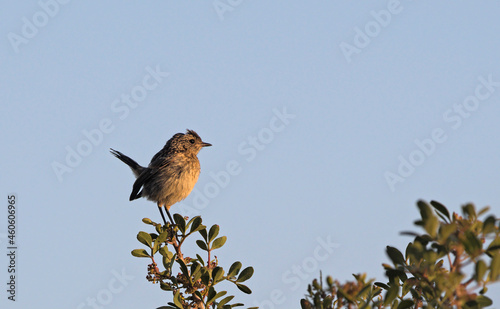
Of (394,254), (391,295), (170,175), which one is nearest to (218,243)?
(394,254)

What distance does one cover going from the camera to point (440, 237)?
2.23m

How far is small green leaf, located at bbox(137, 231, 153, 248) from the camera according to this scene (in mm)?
4723

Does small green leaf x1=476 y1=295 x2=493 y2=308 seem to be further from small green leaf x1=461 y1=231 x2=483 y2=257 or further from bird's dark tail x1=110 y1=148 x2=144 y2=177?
bird's dark tail x1=110 y1=148 x2=144 y2=177

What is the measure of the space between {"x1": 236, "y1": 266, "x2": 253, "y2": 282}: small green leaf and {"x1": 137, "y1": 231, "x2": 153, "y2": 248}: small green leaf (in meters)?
0.90

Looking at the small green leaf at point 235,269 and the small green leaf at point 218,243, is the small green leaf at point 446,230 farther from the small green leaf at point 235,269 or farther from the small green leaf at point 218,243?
the small green leaf at point 218,243

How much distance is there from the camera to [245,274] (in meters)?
4.35

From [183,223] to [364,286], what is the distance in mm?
2838

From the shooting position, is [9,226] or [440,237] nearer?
[440,237]

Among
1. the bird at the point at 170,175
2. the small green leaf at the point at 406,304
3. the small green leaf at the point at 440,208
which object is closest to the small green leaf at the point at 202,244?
the small green leaf at the point at 406,304

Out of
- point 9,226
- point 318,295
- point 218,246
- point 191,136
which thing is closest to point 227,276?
point 218,246

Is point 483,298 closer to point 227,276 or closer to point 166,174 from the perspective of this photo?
point 227,276

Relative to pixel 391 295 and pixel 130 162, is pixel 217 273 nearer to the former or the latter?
pixel 391 295

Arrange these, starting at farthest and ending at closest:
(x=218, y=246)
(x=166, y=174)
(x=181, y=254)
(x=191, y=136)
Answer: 1. (x=191, y=136)
2. (x=166, y=174)
3. (x=181, y=254)
4. (x=218, y=246)

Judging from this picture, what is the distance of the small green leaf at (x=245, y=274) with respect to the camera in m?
4.34
